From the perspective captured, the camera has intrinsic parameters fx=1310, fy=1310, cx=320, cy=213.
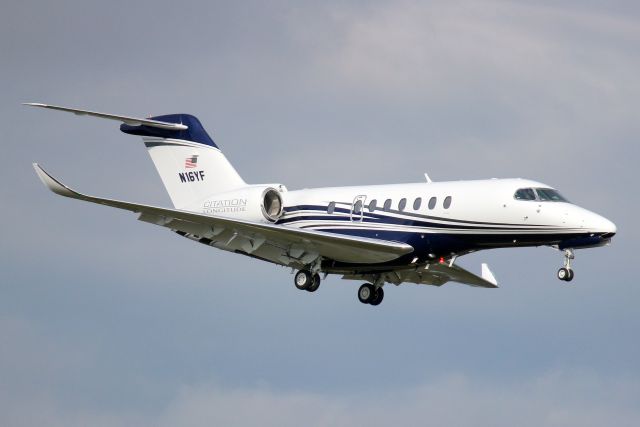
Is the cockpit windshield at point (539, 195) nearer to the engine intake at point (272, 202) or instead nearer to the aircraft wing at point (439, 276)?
the aircraft wing at point (439, 276)

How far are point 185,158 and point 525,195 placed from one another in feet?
36.2

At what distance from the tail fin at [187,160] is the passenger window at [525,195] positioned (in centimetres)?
912

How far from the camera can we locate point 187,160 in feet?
127

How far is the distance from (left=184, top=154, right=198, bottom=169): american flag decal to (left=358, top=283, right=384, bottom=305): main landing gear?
21.0 ft

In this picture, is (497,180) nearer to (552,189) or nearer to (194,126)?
(552,189)

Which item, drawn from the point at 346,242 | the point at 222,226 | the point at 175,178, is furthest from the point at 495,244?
the point at 175,178

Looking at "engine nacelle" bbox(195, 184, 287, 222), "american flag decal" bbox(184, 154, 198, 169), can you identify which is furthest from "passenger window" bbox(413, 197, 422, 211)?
"american flag decal" bbox(184, 154, 198, 169)

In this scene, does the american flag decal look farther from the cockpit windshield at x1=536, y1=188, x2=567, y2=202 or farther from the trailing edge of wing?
the cockpit windshield at x1=536, y1=188, x2=567, y2=202

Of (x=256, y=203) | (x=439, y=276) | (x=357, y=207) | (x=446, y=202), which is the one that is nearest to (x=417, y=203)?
(x=446, y=202)

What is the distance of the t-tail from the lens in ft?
126

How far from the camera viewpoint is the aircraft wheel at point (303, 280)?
35.1m

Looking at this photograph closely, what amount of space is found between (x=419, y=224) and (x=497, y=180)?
2.28 meters

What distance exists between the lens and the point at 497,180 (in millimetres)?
33250

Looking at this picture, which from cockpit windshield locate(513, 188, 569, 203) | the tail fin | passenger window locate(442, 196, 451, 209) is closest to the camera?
cockpit windshield locate(513, 188, 569, 203)
